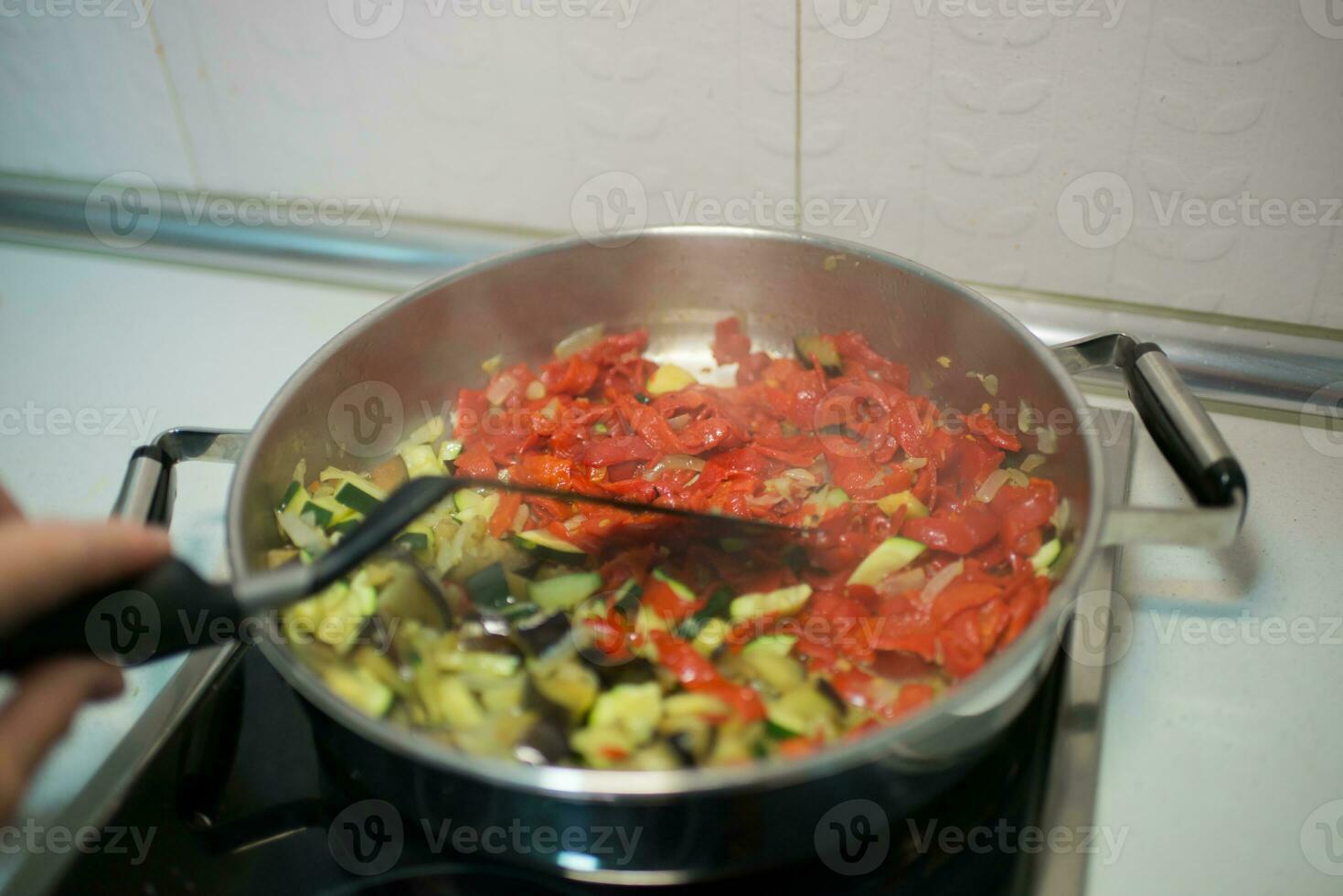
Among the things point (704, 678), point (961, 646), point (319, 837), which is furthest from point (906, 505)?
point (319, 837)

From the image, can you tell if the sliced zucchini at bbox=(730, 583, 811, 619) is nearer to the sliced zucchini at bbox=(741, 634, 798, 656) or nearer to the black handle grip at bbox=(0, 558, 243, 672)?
the sliced zucchini at bbox=(741, 634, 798, 656)

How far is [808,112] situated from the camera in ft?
3.86

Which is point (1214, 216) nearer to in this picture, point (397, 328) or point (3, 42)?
point (397, 328)

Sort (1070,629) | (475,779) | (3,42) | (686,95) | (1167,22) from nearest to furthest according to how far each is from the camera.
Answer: (475,779), (1070,629), (1167,22), (686,95), (3,42)

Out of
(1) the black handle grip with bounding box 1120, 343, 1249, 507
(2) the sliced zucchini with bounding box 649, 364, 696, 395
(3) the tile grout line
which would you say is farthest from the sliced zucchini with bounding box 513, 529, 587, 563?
(3) the tile grout line

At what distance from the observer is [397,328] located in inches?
42.7

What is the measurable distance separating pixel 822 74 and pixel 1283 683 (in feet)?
2.43

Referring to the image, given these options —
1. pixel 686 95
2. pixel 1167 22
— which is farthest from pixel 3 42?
pixel 1167 22

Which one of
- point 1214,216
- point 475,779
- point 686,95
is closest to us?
point 475,779

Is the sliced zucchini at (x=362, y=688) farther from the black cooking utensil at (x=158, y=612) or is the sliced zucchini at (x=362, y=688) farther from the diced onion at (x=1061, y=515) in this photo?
the diced onion at (x=1061, y=515)

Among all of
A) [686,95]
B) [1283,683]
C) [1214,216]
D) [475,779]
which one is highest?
[686,95]

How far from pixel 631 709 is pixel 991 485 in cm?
44

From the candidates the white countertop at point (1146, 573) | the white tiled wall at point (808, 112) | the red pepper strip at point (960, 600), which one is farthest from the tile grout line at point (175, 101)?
the red pepper strip at point (960, 600)

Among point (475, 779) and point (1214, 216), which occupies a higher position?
point (1214, 216)
